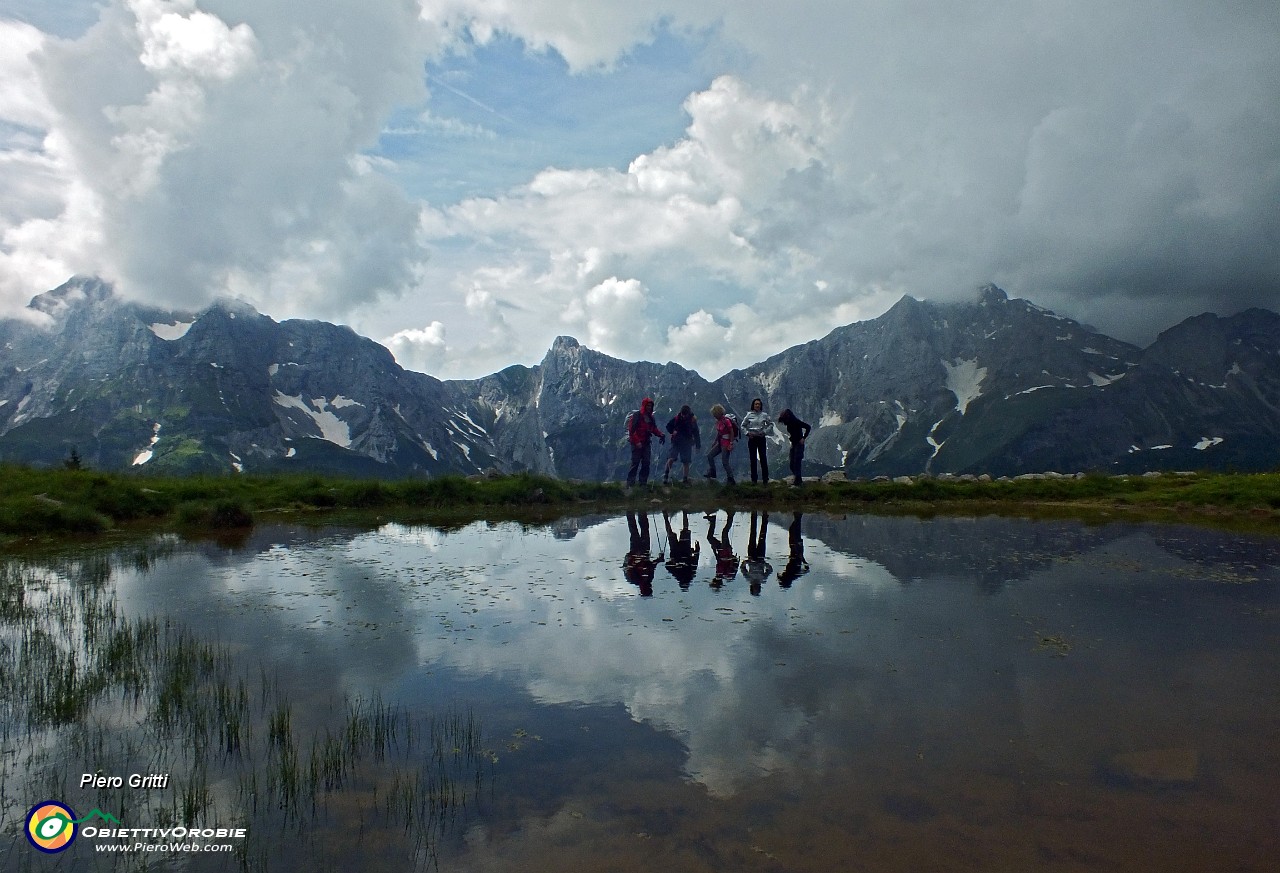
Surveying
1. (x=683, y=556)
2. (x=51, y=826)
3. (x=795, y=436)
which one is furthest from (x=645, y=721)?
(x=795, y=436)

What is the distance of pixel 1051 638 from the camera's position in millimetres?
8906

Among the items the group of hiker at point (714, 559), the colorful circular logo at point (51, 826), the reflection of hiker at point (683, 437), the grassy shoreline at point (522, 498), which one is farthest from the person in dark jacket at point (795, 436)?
the colorful circular logo at point (51, 826)

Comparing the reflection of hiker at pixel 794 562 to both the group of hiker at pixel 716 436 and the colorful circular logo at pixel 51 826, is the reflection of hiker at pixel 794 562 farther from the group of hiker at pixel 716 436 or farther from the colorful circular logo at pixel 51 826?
the colorful circular logo at pixel 51 826

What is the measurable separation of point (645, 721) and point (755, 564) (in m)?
7.99

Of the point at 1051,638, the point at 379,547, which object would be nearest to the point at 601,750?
the point at 1051,638

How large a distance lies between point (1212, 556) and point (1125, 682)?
9.78 m

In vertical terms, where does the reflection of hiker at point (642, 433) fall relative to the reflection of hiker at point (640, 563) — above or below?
above

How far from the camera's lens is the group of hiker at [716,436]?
1070 inches

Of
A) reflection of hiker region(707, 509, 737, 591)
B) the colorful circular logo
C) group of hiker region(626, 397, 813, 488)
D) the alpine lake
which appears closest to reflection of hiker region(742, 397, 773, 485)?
group of hiker region(626, 397, 813, 488)

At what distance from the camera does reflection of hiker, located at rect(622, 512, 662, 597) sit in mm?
12531

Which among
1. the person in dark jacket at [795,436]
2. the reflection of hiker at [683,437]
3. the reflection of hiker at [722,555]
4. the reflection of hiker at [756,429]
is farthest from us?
the reflection of hiker at [683,437]

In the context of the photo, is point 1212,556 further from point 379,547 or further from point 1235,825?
Answer: point 379,547

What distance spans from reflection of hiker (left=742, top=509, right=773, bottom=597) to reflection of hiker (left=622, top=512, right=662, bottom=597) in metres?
1.86

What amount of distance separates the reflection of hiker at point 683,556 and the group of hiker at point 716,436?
7.90 meters
